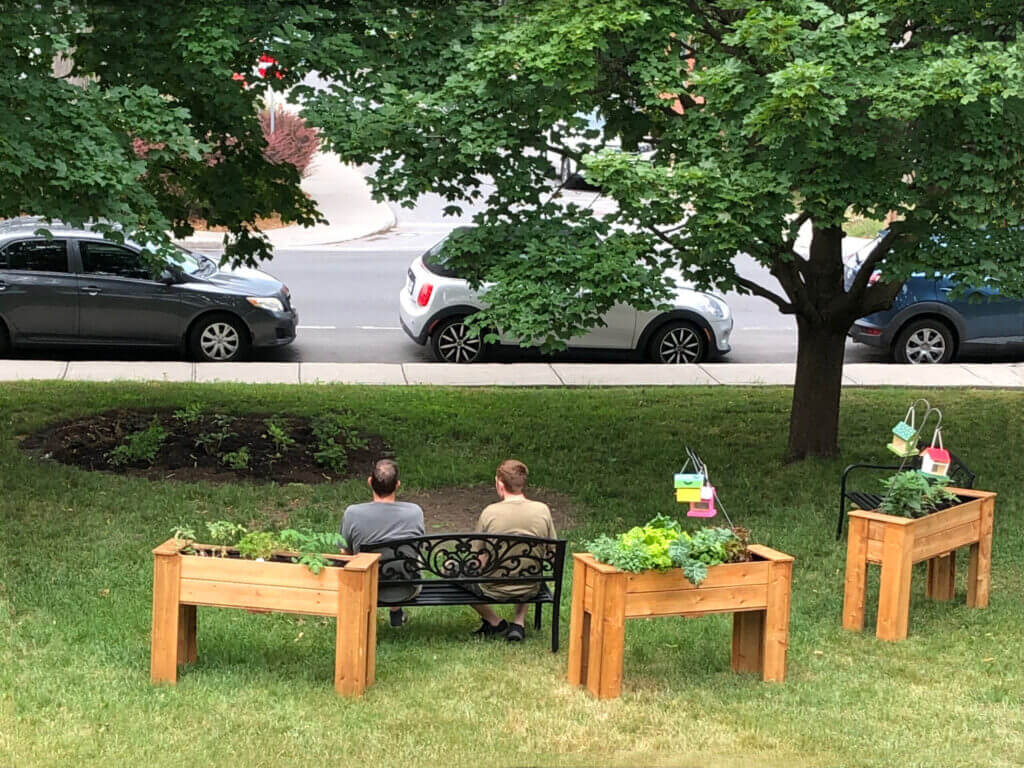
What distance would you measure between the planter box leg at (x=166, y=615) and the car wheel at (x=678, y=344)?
11.2m

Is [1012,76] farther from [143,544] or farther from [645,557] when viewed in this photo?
[143,544]

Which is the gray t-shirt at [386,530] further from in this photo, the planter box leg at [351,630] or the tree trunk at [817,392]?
the tree trunk at [817,392]

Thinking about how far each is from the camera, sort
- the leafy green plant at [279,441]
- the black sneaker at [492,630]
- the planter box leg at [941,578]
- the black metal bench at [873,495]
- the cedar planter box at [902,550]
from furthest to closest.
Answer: the leafy green plant at [279,441] → the black metal bench at [873,495] → the planter box leg at [941,578] → the black sneaker at [492,630] → the cedar planter box at [902,550]

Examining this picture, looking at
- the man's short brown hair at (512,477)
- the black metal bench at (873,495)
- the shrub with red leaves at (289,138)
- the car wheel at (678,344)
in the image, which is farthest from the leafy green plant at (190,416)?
the shrub with red leaves at (289,138)

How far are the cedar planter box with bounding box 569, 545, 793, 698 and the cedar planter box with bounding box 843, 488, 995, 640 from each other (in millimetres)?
957

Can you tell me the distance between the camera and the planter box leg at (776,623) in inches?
262

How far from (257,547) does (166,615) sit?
1.76 feet

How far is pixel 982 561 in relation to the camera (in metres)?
8.05

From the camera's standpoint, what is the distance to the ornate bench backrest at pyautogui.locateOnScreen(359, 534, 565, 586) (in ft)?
23.0

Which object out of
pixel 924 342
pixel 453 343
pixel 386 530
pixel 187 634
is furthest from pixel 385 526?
pixel 924 342

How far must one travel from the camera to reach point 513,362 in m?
17.1

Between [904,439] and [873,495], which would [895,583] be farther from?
[873,495]

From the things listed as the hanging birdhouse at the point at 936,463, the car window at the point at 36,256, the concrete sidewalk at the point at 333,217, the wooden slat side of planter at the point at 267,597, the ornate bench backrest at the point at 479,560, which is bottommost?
the wooden slat side of planter at the point at 267,597

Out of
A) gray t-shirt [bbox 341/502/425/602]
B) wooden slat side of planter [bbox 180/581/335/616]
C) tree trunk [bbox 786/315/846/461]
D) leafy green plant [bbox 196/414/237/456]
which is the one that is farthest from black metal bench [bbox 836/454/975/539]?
leafy green plant [bbox 196/414/237/456]
